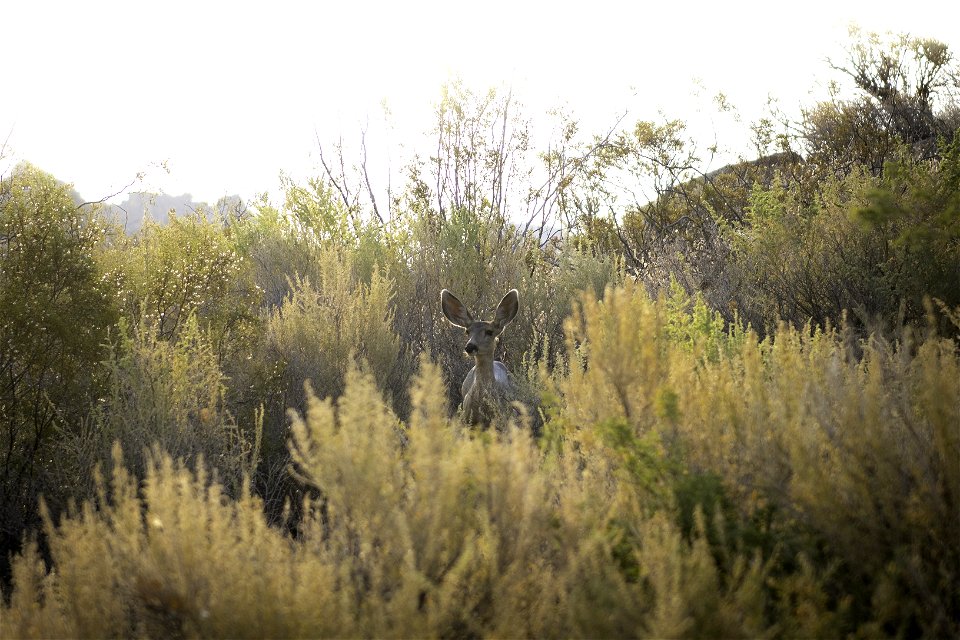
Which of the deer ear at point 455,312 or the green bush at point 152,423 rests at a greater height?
the deer ear at point 455,312

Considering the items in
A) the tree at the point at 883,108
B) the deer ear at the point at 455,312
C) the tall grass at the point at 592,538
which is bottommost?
the tall grass at the point at 592,538

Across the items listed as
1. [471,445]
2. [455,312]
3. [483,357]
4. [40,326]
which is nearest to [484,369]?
[483,357]

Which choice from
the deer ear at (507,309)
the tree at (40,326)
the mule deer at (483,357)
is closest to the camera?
the tree at (40,326)

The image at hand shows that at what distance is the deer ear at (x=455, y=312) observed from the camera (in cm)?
779

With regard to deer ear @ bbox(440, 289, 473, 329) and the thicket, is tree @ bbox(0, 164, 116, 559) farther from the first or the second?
deer ear @ bbox(440, 289, 473, 329)

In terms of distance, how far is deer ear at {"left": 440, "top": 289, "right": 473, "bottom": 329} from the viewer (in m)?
7.79

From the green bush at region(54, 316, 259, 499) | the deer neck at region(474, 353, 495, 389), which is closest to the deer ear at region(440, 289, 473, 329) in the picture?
the deer neck at region(474, 353, 495, 389)

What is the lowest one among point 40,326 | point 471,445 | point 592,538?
point 592,538

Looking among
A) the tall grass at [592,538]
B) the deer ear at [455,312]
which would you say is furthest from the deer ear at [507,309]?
the tall grass at [592,538]

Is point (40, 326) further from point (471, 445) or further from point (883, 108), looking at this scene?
point (883, 108)

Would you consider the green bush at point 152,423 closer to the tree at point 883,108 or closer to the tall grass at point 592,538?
Result: the tall grass at point 592,538

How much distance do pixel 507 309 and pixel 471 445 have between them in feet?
14.8

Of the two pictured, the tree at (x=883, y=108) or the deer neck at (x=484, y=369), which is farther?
the tree at (x=883, y=108)

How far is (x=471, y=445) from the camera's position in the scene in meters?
3.11
